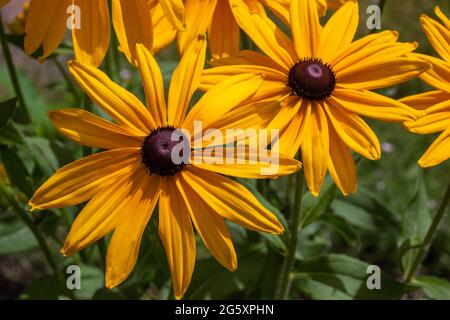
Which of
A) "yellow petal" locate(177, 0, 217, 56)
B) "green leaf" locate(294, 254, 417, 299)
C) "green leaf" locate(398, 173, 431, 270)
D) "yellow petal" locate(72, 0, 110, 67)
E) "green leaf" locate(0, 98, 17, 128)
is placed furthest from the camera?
"green leaf" locate(398, 173, 431, 270)

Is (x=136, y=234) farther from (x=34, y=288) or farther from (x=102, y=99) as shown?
(x=34, y=288)

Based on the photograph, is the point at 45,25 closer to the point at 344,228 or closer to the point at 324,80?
the point at 324,80

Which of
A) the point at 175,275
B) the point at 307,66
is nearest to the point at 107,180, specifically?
the point at 175,275

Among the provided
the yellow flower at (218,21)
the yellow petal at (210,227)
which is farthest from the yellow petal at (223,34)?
the yellow petal at (210,227)

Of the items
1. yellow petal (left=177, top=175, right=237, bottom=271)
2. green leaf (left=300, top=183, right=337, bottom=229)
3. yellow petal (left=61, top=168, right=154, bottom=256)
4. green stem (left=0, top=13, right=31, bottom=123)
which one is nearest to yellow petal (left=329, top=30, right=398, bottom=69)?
green leaf (left=300, top=183, right=337, bottom=229)

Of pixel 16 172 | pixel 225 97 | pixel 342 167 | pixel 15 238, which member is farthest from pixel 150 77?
pixel 15 238

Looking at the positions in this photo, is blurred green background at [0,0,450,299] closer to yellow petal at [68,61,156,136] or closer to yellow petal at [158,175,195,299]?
yellow petal at [158,175,195,299]
